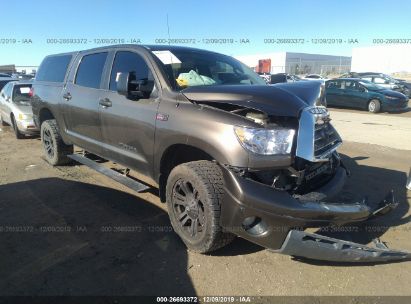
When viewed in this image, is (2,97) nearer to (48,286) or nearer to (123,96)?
(123,96)

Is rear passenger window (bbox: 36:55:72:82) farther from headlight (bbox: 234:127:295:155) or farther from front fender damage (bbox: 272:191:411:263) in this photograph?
front fender damage (bbox: 272:191:411:263)

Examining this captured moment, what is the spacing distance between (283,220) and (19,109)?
8868 millimetres

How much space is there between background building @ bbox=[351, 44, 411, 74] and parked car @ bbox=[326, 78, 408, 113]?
1849 inches

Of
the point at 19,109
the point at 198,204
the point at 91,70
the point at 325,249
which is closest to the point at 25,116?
the point at 19,109

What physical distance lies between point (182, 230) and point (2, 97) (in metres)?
9.85

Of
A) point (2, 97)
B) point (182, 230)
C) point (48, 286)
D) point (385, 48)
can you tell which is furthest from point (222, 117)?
point (385, 48)

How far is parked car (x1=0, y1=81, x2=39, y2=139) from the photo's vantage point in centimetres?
995

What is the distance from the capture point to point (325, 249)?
3.20m

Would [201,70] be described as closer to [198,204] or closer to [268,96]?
[268,96]

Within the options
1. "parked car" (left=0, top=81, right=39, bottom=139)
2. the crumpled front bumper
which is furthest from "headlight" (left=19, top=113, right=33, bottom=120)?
the crumpled front bumper

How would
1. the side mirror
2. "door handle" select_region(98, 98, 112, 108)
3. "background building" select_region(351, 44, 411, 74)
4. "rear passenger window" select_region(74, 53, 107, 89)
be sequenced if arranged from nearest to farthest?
the side mirror < "door handle" select_region(98, 98, 112, 108) < "rear passenger window" select_region(74, 53, 107, 89) < "background building" select_region(351, 44, 411, 74)

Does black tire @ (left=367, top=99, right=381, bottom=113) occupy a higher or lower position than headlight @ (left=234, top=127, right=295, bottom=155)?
lower

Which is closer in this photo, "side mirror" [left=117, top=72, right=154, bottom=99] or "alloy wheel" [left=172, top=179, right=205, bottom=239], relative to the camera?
"alloy wheel" [left=172, top=179, right=205, bottom=239]

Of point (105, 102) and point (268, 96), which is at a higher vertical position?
point (268, 96)
